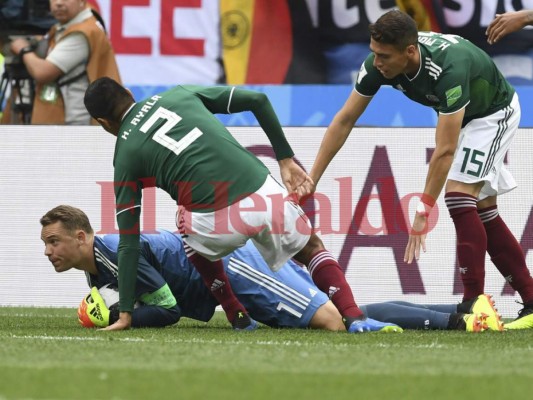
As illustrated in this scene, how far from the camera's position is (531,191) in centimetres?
871

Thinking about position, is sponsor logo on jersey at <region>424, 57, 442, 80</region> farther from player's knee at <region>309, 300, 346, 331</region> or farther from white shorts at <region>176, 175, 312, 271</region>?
player's knee at <region>309, 300, 346, 331</region>

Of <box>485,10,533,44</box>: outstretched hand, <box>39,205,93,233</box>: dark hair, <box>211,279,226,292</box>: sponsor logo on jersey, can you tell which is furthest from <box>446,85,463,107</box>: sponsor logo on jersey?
<box>39,205,93,233</box>: dark hair

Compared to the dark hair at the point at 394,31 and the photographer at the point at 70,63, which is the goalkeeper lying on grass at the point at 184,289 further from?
the photographer at the point at 70,63

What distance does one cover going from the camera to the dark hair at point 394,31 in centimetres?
628

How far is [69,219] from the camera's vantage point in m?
6.79

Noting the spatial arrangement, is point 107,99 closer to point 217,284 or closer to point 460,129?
point 217,284

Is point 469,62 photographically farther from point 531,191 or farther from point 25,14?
point 25,14

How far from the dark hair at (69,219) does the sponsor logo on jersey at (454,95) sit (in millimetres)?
2064

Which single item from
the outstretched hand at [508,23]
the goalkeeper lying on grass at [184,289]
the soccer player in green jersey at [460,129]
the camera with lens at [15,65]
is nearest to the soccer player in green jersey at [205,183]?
the goalkeeper lying on grass at [184,289]

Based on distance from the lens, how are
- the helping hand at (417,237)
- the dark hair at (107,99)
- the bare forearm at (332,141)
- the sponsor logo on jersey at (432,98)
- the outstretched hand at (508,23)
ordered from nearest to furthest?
the helping hand at (417,237) < the dark hair at (107,99) < the sponsor logo on jersey at (432,98) < the outstretched hand at (508,23) < the bare forearm at (332,141)

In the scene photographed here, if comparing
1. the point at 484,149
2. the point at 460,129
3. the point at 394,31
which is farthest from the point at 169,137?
the point at 484,149

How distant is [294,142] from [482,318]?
295cm

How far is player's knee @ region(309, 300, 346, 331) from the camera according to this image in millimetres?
6716

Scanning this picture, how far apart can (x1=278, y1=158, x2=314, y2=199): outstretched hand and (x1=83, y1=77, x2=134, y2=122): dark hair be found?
33.7 inches
